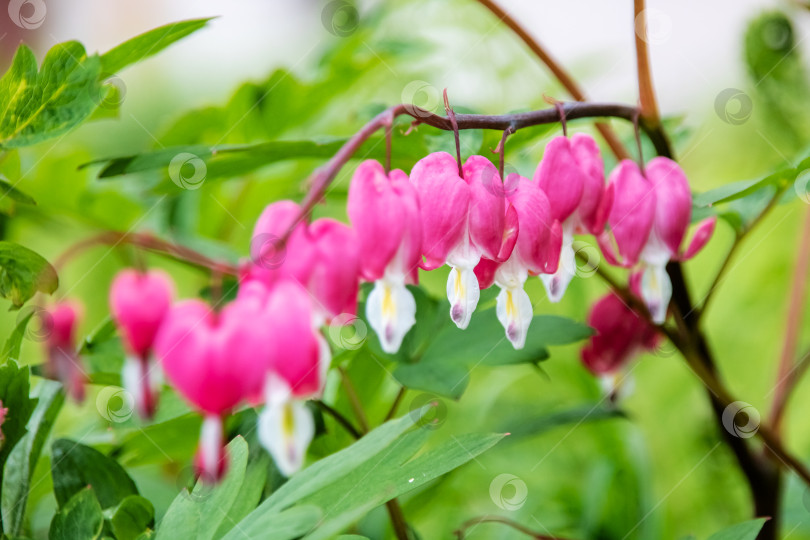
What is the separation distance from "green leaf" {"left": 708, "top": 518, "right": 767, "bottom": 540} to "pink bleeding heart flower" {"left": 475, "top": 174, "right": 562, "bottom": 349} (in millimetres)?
235

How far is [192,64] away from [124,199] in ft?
9.75

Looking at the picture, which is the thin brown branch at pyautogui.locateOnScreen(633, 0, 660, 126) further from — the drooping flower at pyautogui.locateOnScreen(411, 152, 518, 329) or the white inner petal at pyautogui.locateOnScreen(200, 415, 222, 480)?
the white inner petal at pyautogui.locateOnScreen(200, 415, 222, 480)

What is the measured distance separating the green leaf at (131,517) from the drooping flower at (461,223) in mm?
306

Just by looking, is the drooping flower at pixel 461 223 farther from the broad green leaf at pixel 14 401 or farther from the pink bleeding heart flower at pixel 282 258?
the broad green leaf at pixel 14 401

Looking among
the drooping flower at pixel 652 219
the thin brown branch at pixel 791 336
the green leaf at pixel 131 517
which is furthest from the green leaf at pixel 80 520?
the thin brown branch at pixel 791 336

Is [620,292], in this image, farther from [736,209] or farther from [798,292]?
[798,292]

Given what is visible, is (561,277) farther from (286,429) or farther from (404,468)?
(286,429)

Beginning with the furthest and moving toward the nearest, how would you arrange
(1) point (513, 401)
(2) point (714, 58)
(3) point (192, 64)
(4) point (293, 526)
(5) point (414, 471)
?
1. (3) point (192, 64)
2. (2) point (714, 58)
3. (1) point (513, 401)
4. (5) point (414, 471)
5. (4) point (293, 526)

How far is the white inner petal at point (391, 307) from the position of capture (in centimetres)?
51

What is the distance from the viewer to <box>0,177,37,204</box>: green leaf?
0.70 metres

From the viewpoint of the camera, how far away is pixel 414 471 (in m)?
0.57

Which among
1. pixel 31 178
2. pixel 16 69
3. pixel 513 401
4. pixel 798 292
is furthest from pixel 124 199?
pixel 798 292

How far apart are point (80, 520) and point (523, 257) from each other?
405 millimetres

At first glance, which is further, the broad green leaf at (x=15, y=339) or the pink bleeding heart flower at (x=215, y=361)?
the broad green leaf at (x=15, y=339)
